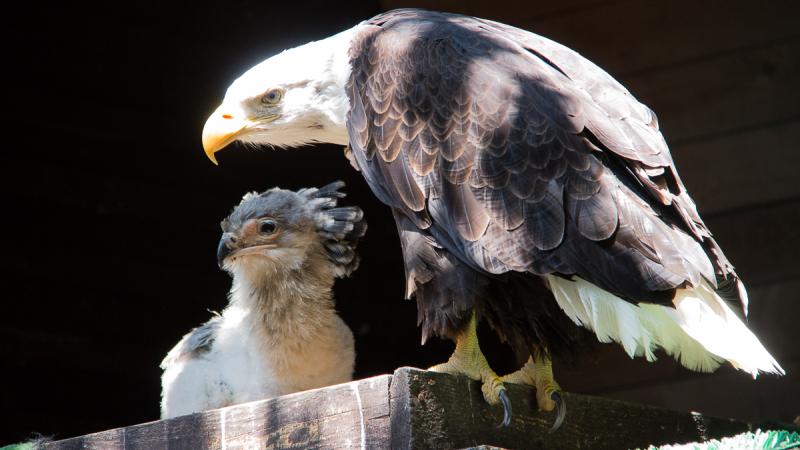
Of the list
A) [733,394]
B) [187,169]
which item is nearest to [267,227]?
[187,169]

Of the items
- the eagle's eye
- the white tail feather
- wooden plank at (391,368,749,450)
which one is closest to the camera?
wooden plank at (391,368,749,450)

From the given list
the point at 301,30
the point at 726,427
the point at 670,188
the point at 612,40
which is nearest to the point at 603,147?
the point at 670,188

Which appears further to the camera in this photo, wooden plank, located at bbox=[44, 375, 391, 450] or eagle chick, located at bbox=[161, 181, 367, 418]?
eagle chick, located at bbox=[161, 181, 367, 418]

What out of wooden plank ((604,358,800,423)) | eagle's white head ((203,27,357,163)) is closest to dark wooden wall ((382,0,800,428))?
wooden plank ((604,358,800,423))

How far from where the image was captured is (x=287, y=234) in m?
3.62

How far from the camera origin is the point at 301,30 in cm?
588

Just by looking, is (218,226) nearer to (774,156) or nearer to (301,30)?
(301,30)

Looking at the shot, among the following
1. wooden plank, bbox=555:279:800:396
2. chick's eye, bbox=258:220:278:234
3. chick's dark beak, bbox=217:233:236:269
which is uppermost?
chick's eye, bbox=258:220:278:234

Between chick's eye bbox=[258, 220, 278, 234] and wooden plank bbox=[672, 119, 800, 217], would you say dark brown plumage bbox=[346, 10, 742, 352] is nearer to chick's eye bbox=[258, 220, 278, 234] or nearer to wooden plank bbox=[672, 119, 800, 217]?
chick's eye bbox=[258, 220, 278, 234]

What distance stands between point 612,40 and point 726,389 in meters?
1.63

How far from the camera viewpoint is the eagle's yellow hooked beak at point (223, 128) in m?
3.48

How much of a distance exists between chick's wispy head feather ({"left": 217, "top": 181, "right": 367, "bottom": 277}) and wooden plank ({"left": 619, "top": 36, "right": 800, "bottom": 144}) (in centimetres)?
212

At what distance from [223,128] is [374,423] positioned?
1364 millimetres

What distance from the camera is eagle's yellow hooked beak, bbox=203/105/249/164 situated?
3484mm
